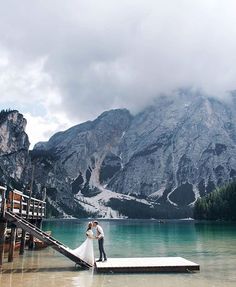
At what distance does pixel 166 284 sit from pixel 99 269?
19.1 ft

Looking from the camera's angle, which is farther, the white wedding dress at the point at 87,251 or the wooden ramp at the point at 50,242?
the white wedding dress at the point at 87,251

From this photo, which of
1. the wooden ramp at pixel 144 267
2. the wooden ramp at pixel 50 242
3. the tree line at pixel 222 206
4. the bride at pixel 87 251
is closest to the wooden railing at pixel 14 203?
the wooden ramp at pixel 50 242

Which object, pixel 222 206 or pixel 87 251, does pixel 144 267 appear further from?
pixel 222 206

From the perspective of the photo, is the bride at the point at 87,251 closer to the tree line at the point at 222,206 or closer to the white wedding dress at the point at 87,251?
the white wedding dress at the point at 87,251

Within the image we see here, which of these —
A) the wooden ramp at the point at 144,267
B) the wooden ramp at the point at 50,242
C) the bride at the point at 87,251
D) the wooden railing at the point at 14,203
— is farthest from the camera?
the wooden railing at the point at 14,203

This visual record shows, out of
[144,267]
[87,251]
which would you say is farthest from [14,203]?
[144,267]

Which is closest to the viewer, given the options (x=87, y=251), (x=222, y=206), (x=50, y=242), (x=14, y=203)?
(x=50, y=242)

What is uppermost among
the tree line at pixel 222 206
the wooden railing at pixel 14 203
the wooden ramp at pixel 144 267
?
the tree line at pixel 222 206

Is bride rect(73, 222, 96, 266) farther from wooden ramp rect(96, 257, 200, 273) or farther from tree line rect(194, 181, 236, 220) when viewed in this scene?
tree line rect(194, 181, 236, 220)

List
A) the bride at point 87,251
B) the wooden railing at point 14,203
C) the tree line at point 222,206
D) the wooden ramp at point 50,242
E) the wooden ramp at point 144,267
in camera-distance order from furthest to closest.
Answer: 1. the tree line at point 222,206
2. the wooden railing at point 14,203
3. the bride at point 87,251
4. the wooden ramp at point 50,242
5. the wooden ramp at point 144,267

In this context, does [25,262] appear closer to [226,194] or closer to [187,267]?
[187,267]

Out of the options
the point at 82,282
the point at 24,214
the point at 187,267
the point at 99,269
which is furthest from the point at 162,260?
the point at 24,214

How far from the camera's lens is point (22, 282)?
72.9 feet

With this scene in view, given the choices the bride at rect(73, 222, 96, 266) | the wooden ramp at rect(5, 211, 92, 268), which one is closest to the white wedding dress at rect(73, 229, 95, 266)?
the bride at rect(73, 222, 96, 266)
